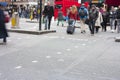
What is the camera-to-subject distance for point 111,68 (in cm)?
864

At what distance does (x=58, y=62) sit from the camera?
9.12 m

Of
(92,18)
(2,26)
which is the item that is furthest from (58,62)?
(92,18)

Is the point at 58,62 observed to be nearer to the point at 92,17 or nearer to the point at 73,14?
the point at 92,17

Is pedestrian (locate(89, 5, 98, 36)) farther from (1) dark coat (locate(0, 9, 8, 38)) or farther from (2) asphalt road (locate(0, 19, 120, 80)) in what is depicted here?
(1) dark coat (locate(0, 9, 8, 38))

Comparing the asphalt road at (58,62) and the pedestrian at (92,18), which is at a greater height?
the pedestrian at (92,18)

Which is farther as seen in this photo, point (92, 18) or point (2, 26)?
point (92, 18)

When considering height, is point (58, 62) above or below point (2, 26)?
below

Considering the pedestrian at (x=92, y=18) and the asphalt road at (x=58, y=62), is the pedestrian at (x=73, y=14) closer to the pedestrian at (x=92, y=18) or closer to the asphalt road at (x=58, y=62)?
the pedestrian at (x=92, y=18)

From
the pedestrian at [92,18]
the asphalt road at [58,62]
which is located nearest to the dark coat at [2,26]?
the asphalt road at [58,62]

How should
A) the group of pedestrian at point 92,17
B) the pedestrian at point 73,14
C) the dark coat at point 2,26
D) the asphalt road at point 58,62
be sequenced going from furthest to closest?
the pedestrian at point 73,14
the group of pedestrian at point 92,17
the dark coat at point 2,26
the asphalt road at point 58,62

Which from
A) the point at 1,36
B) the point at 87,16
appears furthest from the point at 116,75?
the point at 87,16

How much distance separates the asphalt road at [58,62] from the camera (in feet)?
24.7

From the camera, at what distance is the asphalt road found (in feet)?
24.7

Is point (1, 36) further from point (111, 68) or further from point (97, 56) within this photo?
point (111, 68)
